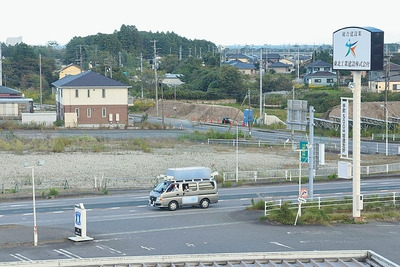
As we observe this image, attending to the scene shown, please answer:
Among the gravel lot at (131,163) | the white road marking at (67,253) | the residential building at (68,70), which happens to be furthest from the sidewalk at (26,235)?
the residential building at (68,70)

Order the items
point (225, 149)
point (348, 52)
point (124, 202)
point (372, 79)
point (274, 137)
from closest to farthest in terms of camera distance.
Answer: point (348, 52) < point (124, 202) < point (225, 149) < point (274, 137) < point (372, 79)

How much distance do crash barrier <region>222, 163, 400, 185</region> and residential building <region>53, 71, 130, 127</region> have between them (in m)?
31.8

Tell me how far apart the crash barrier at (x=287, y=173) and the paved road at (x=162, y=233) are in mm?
7484

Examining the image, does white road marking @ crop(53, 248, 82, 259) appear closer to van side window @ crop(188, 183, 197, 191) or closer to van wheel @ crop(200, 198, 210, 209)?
van side window @ crop(188, 183, 197, 191)

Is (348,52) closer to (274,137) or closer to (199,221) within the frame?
(199,221)

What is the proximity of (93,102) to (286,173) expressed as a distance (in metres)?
36.3

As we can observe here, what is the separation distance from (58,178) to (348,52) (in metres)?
22.8

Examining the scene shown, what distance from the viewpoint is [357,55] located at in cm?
2656

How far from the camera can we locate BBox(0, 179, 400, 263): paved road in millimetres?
21922

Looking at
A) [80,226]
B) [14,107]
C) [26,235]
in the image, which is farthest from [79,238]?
[14,107]

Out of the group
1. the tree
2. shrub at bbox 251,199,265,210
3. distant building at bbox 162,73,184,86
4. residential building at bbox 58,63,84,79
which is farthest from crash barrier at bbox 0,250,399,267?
the tree

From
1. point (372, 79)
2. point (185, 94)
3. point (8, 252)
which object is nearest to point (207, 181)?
point (8, 252)

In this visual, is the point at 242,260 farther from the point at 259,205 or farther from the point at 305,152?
the point at 305,152

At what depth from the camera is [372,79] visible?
112000mm
